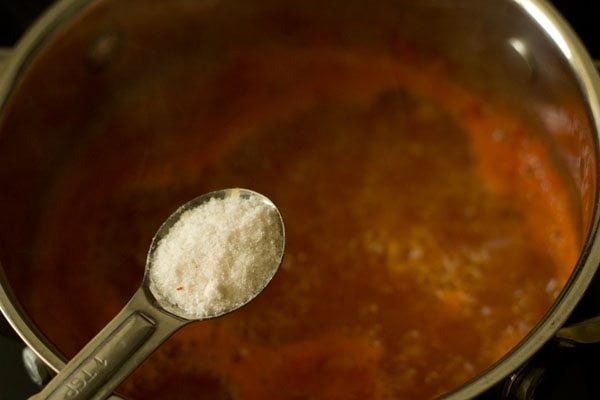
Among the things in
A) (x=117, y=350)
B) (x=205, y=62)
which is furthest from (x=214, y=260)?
(x=205, y=62)

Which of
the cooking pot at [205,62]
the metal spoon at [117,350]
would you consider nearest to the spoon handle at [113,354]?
the metal spoon at [117,350]

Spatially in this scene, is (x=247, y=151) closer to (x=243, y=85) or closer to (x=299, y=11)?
(x=243, y=85)

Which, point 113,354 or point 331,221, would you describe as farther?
point 331,221

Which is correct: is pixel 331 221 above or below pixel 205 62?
below

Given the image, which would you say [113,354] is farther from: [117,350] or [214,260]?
[214,260]

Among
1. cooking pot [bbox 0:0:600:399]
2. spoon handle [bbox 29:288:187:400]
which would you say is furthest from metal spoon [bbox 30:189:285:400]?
cooking pot [bbox 0:0:600:399]

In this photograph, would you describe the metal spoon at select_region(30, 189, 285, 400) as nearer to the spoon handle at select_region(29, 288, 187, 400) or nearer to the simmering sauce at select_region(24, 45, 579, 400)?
the spoon handle at select_region(29, 288, 187, 400)

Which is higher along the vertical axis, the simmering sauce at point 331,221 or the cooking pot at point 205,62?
the cooking pot at point 205,62

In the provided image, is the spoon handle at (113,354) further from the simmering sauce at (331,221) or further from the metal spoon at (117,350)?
the simmering sauce at (331,221)
